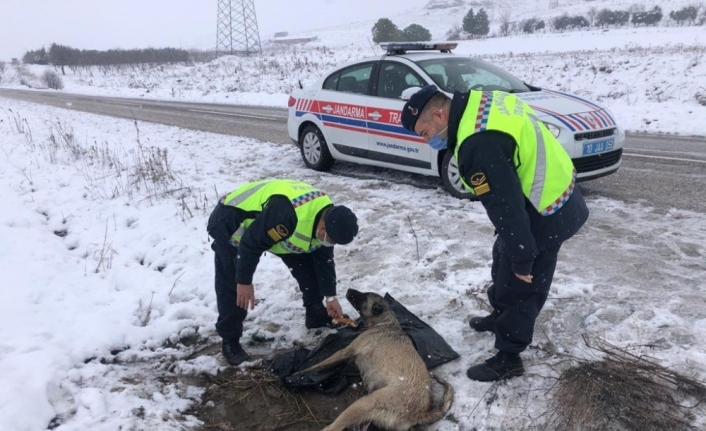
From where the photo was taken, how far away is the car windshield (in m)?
6.07

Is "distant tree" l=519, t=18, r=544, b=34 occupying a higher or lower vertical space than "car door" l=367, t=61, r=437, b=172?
higher

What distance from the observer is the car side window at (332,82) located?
7.38 m

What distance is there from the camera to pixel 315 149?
777 centimetres

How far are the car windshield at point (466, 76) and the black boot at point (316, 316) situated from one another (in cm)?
346

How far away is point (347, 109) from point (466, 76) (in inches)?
69.4

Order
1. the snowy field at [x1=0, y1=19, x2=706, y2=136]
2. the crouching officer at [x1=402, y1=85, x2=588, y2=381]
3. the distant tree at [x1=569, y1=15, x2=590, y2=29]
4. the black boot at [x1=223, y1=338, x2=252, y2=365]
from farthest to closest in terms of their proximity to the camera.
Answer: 1. the distant tree at [x1=569, y1=15, x2=590, y2=29]
2. the snowy field at [x1=0, y1=19, x2=706, y2=136]
3. the black boot at [x1=223, y1=338, x2=252, y2=365]
4. the crouching officer at [x1=402, y1=85, x2=588, y2=381]

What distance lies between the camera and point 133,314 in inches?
156

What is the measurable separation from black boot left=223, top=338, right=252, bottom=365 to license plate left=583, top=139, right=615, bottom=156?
4.20 metres

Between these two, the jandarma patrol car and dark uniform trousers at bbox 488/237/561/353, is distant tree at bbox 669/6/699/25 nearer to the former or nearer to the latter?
the jandarma patrol car

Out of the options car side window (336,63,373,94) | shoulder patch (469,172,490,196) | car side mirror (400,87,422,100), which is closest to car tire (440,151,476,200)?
car side mirror (400,87,422,100)

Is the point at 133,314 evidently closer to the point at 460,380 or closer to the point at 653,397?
the point at 460,380

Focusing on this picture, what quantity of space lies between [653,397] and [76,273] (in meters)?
4.85

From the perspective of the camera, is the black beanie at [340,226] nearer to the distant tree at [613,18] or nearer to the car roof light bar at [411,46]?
the car roof light bar at [411,46]

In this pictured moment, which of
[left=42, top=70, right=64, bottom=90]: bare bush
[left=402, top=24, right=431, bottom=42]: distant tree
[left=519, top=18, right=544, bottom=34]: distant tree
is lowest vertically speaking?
[left=42, top=70, right=64, bottom=90]: bare bush
